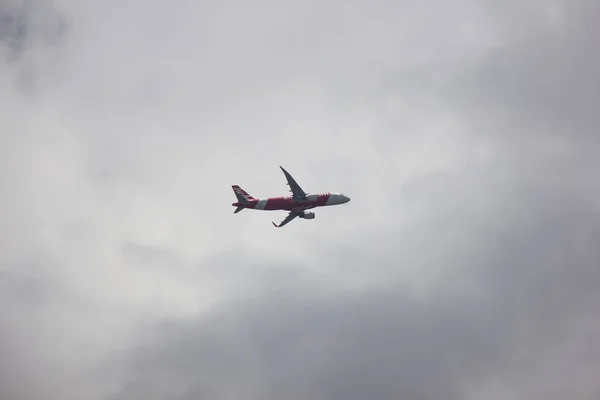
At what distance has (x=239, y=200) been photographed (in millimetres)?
172500

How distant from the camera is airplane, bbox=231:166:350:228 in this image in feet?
564

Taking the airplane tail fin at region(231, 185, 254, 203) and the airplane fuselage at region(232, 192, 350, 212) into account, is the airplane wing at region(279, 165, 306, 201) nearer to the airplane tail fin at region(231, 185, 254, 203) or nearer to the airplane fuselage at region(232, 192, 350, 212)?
the airplane fuselage at region(232, 192, 350, 212)

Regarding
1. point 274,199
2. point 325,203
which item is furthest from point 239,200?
point 325,203

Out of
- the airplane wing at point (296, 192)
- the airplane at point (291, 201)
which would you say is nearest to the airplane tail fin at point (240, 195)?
the airplane at point (291, 201)

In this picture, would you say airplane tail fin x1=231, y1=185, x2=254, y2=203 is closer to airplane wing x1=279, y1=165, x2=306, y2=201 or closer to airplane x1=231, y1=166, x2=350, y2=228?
airplane x1=231, y1=166, x2=350, y2=228

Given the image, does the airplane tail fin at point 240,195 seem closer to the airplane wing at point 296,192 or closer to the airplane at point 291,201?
the airplane at point 291,201

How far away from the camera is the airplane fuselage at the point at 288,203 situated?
173250 millimetres

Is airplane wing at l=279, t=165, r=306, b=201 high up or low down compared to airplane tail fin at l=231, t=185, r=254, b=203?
up

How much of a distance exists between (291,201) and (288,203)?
1126 millimetres

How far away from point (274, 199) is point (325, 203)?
50.8 ft

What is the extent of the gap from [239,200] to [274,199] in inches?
382

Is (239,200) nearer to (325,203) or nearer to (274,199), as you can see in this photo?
(274,199)

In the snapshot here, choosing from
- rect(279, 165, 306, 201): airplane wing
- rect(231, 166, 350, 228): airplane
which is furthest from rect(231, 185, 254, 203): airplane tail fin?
rect(279, 165, 306, 201): airplane wing

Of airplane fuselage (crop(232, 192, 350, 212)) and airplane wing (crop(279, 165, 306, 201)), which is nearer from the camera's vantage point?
airplane wing (crop(279, 165, 306, 201))
